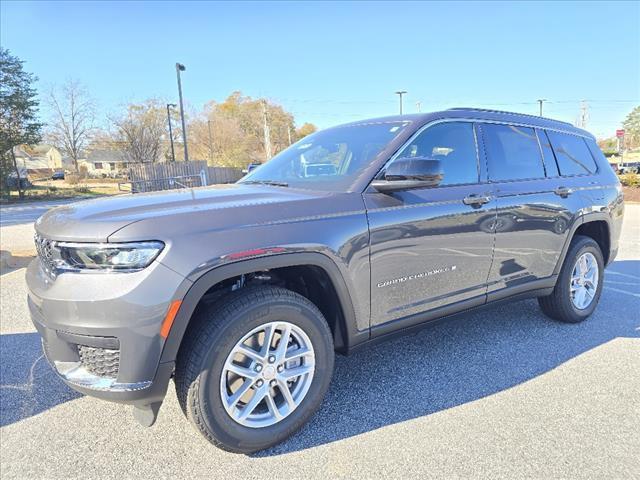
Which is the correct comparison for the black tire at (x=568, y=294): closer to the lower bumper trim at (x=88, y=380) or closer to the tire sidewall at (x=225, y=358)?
the tire sidewall at (x=225, y=358)

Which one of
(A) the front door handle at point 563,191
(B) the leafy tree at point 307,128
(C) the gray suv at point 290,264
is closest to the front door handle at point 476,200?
(C) the gray suv at point 290,264

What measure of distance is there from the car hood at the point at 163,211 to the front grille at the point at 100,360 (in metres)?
0.52

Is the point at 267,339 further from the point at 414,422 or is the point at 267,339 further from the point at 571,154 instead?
the point at 571,154

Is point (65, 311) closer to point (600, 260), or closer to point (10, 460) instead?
point (10, 460)

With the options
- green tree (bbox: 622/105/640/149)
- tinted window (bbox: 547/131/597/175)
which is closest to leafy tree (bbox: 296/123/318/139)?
green tree (bbox: 622/105/640/149)

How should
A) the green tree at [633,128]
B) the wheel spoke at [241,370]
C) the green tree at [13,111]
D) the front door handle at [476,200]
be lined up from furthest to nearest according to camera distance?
the green tree at [633,128]
the green tree at [13,111]
the front door handle at [476,200]
the wheel spoke at [241,370]

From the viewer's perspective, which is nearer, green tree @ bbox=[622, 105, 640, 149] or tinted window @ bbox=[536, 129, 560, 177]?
tinted window @ bbox=[536, 129, 560, 177]

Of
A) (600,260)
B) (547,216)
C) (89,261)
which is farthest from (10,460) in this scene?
(600,260)

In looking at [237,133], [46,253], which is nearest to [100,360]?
[46,253]

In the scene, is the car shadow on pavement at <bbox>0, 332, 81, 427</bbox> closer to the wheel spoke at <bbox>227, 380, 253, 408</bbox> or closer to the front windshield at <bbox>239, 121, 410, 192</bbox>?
the wheel spoke at <bbox>227, 380, 253, 408</bbox>

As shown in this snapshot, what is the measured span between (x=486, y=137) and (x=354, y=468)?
2512 mm

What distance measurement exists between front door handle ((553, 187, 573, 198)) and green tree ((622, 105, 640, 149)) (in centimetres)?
6612

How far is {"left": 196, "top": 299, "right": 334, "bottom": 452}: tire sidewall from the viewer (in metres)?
2.08

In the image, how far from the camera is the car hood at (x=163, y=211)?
1959 mm
